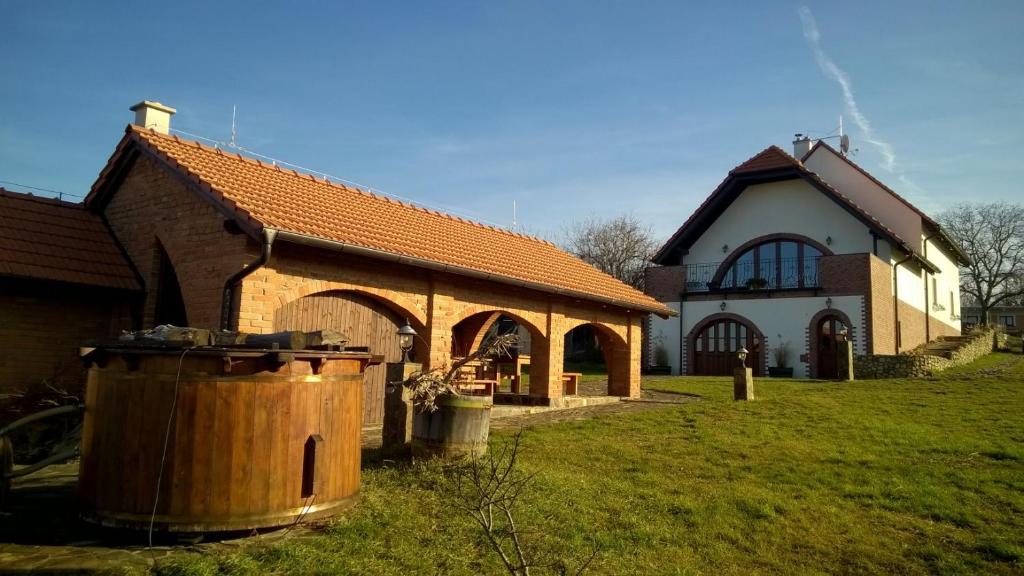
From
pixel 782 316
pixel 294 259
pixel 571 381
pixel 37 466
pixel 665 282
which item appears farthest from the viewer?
pixel 665 282

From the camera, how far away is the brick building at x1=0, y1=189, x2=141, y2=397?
884 centimetres

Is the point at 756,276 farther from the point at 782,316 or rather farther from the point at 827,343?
the point at 827,343

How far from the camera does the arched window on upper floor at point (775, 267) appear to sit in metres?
24.9

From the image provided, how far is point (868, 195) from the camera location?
88.8 feet

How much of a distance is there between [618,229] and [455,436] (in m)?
35.5

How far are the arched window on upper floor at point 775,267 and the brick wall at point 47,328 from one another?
21879 mm

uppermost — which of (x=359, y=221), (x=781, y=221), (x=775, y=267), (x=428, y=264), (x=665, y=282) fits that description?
(x=781, y=221)

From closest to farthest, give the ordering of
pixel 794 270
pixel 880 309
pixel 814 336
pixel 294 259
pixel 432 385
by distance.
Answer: pixel 432 385, pixel 294 259, pixel 880 309, pixel 814 336, pixel 794 270

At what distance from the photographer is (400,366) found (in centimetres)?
793

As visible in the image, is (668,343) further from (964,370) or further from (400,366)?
(400,366)

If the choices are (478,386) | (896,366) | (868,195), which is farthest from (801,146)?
(478,386)

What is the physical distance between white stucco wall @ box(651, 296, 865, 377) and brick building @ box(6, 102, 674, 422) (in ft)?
45.2

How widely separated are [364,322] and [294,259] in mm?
2195

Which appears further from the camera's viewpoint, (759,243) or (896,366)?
(759,243)
